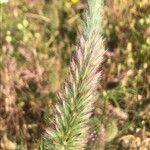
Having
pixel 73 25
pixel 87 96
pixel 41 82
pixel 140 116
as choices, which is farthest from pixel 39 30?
pixel 87 96

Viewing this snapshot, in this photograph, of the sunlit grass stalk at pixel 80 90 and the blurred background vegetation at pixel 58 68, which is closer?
the sunlit grass stalk at pixel 80 90

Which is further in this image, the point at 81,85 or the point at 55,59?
the point at 55,59

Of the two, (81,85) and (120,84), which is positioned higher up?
(81,85)

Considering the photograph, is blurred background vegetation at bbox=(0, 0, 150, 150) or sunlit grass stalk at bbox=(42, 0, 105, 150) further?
blurred background vegetation at bbox=(0, 0, 150, 150)

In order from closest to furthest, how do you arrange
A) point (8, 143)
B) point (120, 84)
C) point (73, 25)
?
point (8, 143)
point (120, 84)
point (73, 25)

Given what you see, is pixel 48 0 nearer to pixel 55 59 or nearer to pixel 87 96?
pixel 55 59
